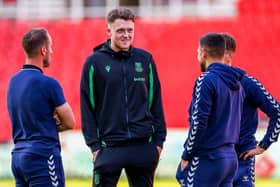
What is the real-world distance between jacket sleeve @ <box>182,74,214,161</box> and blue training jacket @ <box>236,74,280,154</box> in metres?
0.75

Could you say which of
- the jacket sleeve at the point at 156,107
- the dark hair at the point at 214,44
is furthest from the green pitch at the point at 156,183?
the dark hair at the point at 214,44

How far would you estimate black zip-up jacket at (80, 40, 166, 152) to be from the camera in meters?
9.78

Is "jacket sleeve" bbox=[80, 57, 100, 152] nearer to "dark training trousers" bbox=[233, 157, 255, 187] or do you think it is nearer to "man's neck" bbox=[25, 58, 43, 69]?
"man's neck" bbox=[25, 58, 43, 69]

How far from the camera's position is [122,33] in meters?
9.84

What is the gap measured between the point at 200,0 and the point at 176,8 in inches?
25.7

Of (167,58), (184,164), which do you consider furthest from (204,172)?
(167,58)

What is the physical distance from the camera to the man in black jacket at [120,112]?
32.1 ft

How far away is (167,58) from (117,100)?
11053 mm

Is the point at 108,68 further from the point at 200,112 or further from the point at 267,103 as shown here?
the point at 267,103

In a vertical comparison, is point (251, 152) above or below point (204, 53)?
below

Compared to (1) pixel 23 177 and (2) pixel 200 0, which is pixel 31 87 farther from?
(2) pixel 200 0

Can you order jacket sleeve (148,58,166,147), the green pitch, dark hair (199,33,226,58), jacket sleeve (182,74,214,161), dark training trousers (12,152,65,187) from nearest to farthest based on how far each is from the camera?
jacket sleeve (182,74,214,161)
dark training trousers (12,152,65,187)
dark hair (199,33,226,58)
jacket sleeve (148,58,166,147)
the green pitch

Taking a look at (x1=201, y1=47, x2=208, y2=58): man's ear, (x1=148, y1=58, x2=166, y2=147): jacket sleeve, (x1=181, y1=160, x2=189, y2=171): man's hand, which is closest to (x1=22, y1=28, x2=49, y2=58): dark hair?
(x1=148, y1=58, x2=166, y2=147): jacket sleeve

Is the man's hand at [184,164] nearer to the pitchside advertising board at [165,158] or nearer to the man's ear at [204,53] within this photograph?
the man's ear at [204,53]
